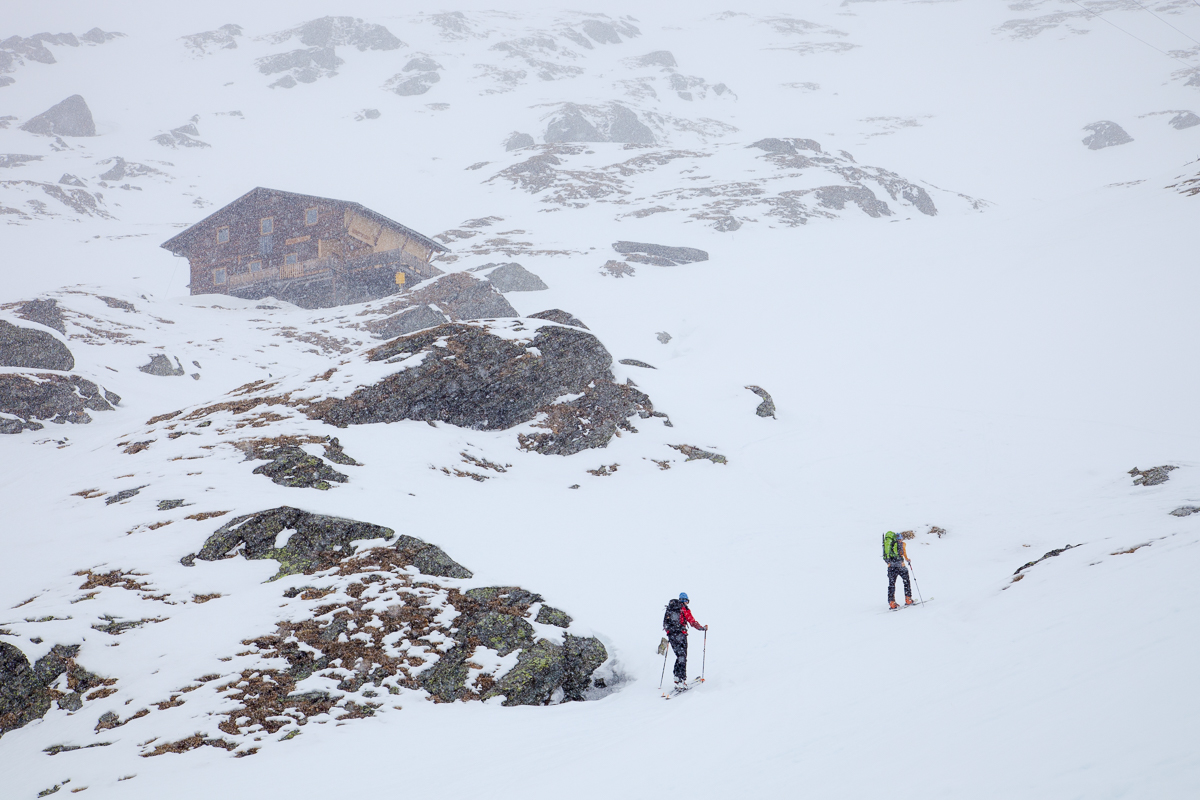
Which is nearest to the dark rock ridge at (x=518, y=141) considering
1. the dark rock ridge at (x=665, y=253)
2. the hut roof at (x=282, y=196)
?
the dark rock ridge at (x=665, y=253)

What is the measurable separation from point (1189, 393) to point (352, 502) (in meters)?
26.8

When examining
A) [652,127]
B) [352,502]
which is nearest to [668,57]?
[652,127]

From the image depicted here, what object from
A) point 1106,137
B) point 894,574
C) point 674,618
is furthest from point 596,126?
point 674,618

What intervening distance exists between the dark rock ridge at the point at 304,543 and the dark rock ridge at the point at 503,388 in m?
5.81

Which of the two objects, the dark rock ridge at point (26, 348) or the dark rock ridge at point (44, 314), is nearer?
the dark rock ridge at point (26, 348)

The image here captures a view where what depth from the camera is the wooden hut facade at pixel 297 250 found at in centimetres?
4241

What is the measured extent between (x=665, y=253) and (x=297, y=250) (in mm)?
29221

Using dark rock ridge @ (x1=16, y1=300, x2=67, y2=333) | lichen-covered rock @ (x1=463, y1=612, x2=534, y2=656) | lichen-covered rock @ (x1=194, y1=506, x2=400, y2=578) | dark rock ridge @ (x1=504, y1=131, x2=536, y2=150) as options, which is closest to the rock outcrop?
dark rock ridge @ (x1=16, y1=300, x2=67, y2=333)

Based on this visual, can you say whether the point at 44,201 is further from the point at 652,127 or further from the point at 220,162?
the point at 652,127

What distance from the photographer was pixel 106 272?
46719mm

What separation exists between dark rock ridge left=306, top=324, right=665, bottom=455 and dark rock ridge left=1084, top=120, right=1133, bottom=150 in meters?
98.1

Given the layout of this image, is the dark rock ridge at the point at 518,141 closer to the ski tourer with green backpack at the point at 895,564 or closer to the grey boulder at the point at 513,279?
the grey boulder at the point at 513,279

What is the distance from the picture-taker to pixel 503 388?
61.3 ft

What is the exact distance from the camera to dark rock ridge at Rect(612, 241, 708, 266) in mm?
50922
